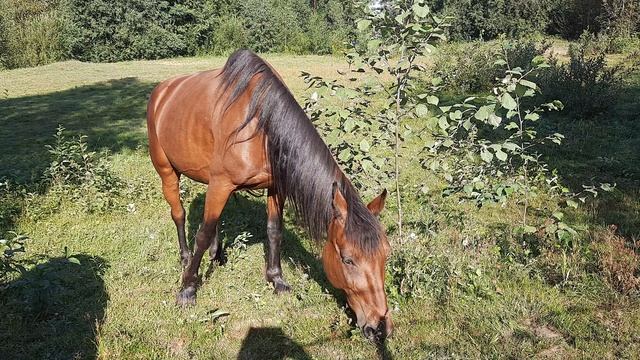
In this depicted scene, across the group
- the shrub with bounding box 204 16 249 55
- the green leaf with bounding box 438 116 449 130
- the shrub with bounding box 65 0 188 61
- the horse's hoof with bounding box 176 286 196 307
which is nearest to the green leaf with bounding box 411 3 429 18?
the green leaf with bounding box 438 116 449 130

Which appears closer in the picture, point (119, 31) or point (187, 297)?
point (187, 297)

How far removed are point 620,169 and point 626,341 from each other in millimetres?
4116

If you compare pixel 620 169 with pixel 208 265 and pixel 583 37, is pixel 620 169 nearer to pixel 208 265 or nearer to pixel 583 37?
pixel 208 265

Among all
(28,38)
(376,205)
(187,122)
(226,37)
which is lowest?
(226,37)

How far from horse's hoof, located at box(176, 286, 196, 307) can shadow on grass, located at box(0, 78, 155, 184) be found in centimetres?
362

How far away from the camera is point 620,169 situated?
20.2ft

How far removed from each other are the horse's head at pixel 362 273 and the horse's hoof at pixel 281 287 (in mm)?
1086

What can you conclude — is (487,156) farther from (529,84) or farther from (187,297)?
(187,297)

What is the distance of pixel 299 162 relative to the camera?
3049mm

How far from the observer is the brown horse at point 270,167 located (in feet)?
8.75

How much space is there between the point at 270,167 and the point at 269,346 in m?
1.23

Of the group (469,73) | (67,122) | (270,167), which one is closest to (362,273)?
(270,167)

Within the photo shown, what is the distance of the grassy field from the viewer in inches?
118

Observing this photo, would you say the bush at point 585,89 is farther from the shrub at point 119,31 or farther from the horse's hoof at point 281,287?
the shrub at point 119,31
